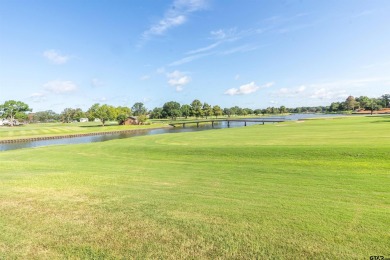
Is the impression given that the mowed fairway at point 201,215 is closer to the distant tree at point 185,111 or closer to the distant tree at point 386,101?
the distant tree at point 185,111

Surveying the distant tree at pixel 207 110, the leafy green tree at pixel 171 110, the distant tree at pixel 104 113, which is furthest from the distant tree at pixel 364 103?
the distant tree at pixel 104 113

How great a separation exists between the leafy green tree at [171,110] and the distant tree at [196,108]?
10.8 m

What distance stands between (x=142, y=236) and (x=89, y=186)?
18.9 ft

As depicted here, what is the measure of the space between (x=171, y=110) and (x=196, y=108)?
22292mm

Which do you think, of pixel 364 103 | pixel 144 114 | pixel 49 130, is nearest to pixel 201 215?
pixel 49 130

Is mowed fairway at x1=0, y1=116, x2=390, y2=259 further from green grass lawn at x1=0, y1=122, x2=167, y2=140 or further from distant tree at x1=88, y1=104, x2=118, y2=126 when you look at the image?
distant tree at x1=88, y1=104, x2=118, y2=126

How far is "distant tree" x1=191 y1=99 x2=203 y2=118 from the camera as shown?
552ft

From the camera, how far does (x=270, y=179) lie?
12.2 meters

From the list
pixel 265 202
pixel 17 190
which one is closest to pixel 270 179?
pixel 265 202

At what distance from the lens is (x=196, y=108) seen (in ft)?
578

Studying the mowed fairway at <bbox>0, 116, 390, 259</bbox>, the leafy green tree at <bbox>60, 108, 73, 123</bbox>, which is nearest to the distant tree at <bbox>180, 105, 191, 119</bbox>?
the leafy green tree at <bbox>60, 108, 73, 123</bbox>

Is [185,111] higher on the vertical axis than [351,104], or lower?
higher

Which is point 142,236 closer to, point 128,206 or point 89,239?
point 89,239

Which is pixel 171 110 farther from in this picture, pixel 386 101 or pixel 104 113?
pixel 386 101
